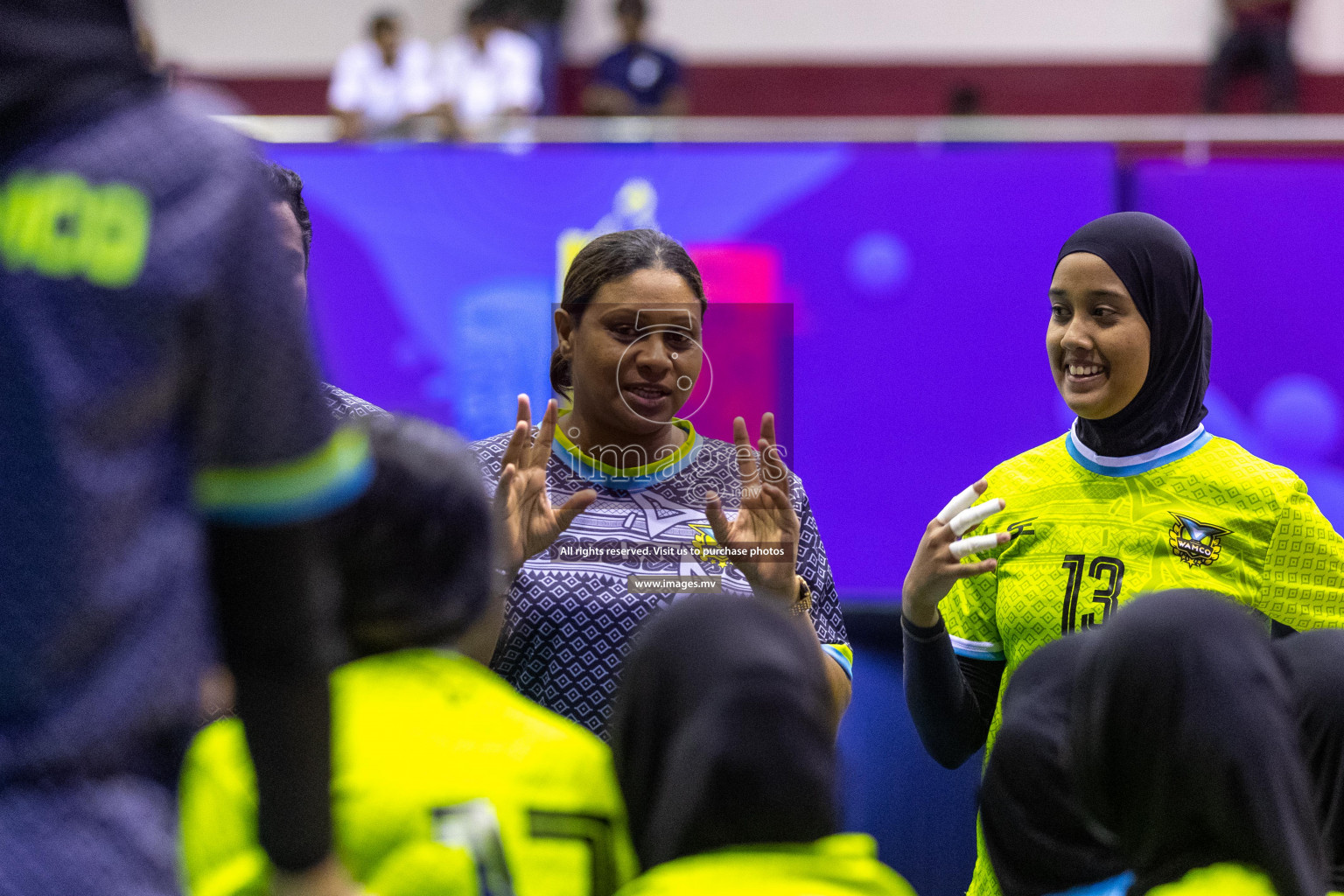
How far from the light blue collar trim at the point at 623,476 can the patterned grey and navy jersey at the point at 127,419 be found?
1.13 metres

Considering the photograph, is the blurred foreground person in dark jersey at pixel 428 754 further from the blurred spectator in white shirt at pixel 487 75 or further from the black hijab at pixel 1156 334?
the blurred spectator in white shirt at pixel 487 75

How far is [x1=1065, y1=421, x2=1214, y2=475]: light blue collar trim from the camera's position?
2104mm

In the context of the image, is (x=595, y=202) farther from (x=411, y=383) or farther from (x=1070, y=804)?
(x=1070, y=804)

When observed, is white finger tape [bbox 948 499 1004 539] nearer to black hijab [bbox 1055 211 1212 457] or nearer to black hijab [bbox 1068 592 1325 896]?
black hijab [bbox 1055 211 1212 457]

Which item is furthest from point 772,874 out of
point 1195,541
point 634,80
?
point 634,80

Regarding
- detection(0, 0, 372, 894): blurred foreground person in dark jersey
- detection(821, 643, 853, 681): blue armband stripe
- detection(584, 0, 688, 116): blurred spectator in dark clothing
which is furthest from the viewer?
detection(584, 0, 688, 116): blurred spectator in dark clothing

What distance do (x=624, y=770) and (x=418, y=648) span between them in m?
0.23

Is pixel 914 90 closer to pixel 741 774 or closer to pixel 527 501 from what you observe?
pixel 527 501

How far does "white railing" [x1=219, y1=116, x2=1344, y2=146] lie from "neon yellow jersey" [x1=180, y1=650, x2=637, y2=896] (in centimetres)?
386

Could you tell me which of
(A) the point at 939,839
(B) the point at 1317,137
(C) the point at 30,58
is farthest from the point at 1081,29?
(C) the point at 30,58

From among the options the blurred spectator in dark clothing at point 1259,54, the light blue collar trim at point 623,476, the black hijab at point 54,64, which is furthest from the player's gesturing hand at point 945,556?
the blurred spectator in dark clothing at point 1259,54

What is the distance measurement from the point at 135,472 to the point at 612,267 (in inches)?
49.2

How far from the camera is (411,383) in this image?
15.6ft

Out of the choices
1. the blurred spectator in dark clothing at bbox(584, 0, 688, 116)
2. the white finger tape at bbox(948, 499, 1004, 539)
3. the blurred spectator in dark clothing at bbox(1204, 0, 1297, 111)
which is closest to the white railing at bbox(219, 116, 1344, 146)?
the blurred spectator in dark clothing at bbox(584, 0, 688, 116)
